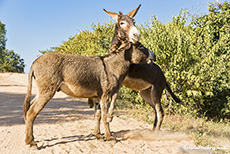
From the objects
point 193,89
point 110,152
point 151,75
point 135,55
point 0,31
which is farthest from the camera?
point 0,31

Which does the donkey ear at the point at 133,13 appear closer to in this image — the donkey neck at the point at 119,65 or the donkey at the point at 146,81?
the donkey at the point at 146,81

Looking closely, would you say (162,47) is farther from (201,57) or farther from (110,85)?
(110,85)

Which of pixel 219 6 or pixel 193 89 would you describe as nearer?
pixel 193 89

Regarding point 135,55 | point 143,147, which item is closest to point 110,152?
point 143,147

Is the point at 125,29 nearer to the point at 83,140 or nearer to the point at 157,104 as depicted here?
the point at 157,104

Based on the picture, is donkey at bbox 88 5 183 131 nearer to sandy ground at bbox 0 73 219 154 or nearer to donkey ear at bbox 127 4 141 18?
donkey ear at bbox 127 4 141 18

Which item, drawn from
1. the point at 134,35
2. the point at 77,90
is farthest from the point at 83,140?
the point at 134,35

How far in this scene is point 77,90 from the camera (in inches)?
153

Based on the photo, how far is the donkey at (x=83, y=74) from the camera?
11.9 ft

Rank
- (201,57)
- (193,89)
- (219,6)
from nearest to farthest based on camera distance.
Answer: (193,89), (201,57), (219,6)

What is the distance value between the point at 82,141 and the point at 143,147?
4.66 feet

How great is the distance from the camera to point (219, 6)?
10.3 metres

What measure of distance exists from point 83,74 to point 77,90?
0.34m

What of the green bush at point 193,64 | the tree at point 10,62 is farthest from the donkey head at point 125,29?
the tree at point 10,62
